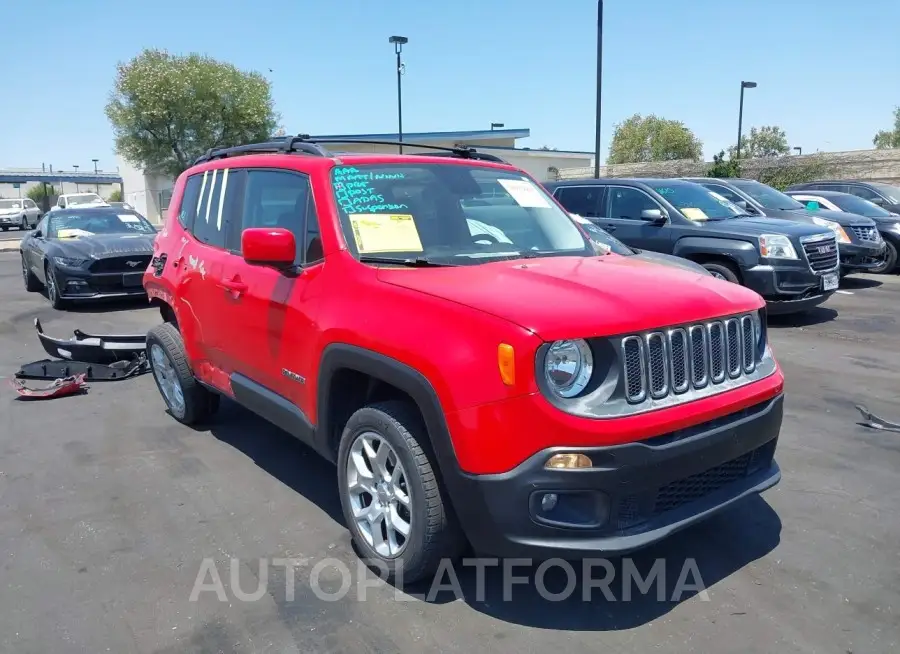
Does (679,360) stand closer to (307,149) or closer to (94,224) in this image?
(307,149)

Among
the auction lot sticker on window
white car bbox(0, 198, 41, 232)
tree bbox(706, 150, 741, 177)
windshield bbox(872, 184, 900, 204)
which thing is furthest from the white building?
the auction lot sticker on window

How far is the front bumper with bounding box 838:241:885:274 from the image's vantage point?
12344 millimetres

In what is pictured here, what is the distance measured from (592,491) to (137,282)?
963 cm

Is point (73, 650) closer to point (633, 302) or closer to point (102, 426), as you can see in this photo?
point (633, 302)

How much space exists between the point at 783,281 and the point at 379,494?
23.3 feet

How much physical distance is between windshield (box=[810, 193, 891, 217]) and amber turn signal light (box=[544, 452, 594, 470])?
13867 millimetres

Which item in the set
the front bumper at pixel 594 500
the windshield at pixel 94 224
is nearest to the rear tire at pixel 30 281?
the windshield at pixel 94 224

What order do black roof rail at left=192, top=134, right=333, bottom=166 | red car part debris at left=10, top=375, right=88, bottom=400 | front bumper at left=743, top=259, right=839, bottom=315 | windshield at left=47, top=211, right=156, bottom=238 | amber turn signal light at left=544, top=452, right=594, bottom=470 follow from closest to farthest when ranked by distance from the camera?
amber turn signal light at left=544, top=452, right=594, bottom=470 → black roof rail at left=192, top=134, right=333, bottom=166 → red car part debris at left=10, top=375, right=88, bottom=400 → front bumper at left=743, top=259, right=839, bottom=315 → windshield at left=47, top=211, right=156, bottom=238

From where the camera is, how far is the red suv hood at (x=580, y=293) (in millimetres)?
2785

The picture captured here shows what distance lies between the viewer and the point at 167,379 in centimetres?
566

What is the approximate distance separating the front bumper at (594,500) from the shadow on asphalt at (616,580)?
17.1 inches

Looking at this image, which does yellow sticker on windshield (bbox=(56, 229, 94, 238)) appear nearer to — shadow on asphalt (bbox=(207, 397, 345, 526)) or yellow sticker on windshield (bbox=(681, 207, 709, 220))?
shadow on asphalt (bbox=(207, 397, 345, 526))

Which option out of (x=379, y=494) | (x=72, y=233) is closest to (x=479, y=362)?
(x=379, y=494)

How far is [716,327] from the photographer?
10.3 ft
